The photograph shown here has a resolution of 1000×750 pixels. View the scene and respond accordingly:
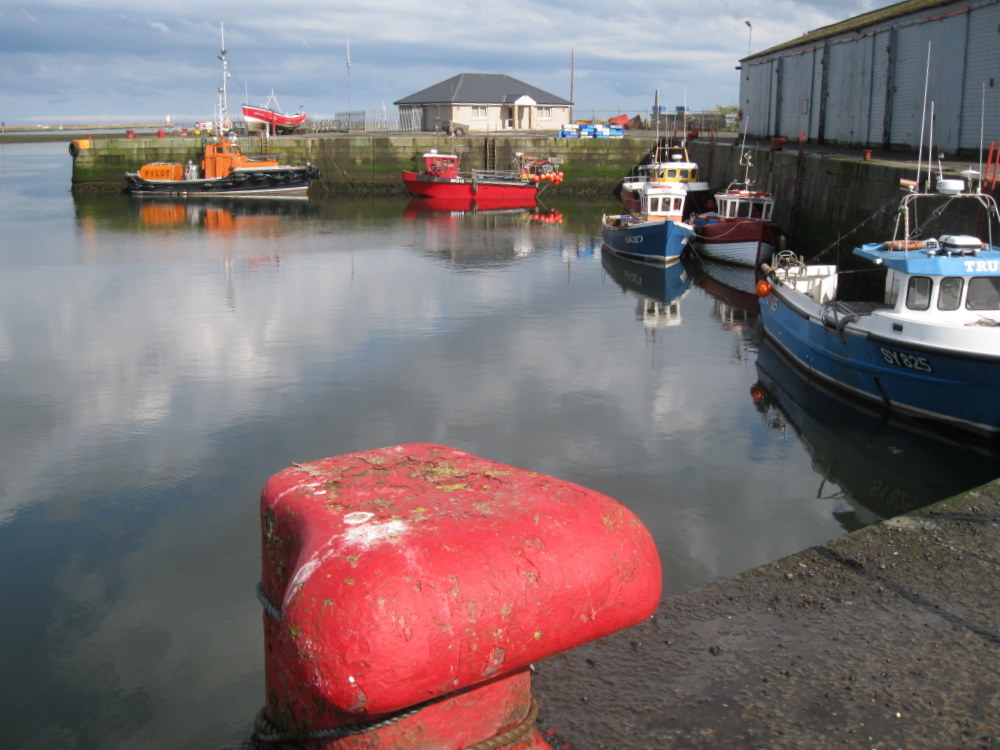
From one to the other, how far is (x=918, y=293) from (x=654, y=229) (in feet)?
39.0

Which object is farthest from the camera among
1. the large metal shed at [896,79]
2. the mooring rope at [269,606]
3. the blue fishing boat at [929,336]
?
the large metal shed at [896,79]

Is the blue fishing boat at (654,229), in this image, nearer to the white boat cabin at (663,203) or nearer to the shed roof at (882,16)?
the white boat cabin at (663,203)

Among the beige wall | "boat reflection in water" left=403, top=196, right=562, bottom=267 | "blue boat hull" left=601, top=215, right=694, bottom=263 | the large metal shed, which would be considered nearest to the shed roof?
the large metal shed

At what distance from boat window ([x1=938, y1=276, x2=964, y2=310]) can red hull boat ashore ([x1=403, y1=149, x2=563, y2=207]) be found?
88.0 ft

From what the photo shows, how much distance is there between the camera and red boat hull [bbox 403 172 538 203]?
3566cm

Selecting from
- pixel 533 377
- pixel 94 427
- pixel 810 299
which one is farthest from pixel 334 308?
pixel 810 299

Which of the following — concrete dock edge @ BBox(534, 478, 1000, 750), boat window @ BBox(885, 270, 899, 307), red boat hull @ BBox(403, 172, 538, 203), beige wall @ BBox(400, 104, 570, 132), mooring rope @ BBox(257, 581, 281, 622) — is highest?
beige wall @ BBox(400, 104, 570, 132)

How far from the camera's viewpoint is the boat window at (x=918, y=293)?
9.73 m

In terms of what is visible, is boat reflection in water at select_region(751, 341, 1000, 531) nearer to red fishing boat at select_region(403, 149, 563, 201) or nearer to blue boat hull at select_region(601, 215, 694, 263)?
blue boat hull at select_region(601, 215, 694, 263)

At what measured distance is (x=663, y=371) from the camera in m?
12.6

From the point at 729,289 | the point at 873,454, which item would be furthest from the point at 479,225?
the point at 873,454

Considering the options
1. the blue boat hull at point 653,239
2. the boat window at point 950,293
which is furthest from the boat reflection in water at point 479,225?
the boat window at point 950,293

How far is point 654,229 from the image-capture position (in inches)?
843

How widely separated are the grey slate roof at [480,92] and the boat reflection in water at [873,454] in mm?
39753
